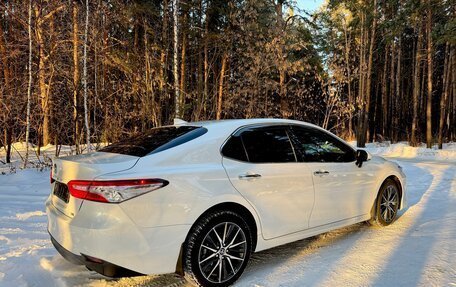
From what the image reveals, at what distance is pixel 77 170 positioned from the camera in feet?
10.2

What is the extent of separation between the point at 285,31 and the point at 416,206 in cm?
1209

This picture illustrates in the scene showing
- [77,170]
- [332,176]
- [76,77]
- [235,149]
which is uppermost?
[76,77]

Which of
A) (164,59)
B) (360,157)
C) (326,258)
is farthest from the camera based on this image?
(164,59)

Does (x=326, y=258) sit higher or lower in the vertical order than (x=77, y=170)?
lower

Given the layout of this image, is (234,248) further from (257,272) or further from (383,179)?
(383,179)

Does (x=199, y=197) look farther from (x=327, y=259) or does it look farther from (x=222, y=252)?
(x=327, y=259)

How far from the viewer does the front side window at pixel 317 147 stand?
13.6ft

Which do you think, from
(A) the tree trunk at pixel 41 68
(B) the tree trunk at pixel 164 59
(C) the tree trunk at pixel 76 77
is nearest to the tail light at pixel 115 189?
(C) the tree trunk at pixel 76 77

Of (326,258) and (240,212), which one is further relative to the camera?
(326,258)

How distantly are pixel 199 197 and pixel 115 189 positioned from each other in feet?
2.36

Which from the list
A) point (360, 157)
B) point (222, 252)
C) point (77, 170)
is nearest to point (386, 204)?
point (360, 157)

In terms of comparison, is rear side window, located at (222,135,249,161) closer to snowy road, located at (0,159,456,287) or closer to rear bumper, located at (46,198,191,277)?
rear bumper, located at (46,198,191,277)

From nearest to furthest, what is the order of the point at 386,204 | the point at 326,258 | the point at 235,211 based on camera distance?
the point at 235,211 → the point at 326,258 → the point at 386,204

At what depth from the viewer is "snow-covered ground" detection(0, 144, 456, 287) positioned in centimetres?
343
